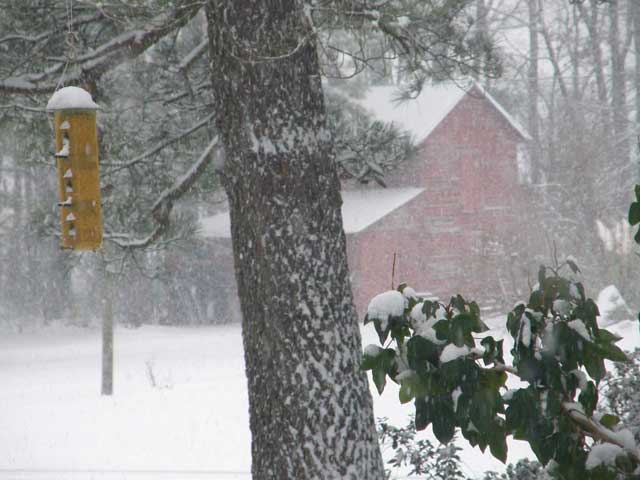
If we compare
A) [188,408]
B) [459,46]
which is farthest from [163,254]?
[459,46]

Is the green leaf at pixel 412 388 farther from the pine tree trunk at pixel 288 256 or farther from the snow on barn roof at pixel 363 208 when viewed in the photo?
the snow on barn roof at pixel 363 208

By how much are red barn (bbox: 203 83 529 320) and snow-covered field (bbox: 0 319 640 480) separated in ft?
9.32

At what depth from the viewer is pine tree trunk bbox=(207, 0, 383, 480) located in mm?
3230

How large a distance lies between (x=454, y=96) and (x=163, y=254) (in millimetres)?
8343

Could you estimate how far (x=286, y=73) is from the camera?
3.35 m

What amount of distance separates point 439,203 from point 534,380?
18.8 m

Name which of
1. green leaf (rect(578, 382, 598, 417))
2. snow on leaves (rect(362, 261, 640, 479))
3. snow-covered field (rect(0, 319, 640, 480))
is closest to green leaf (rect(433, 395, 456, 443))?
snow on leaves (rect(362, 261, 640, 479))

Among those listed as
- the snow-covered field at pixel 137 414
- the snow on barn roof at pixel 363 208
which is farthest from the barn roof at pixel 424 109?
the snow-covered field at pixel 137 414

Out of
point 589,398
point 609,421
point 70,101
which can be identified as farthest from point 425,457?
point 70,101

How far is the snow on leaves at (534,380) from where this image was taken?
2.19 m

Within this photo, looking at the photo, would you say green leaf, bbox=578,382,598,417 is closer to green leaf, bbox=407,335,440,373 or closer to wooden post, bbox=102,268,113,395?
green leaf, bbox=407,335,440,373

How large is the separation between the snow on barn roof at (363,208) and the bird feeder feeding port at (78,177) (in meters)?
14.3

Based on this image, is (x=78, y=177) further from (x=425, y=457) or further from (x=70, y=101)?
(x=425, y=457)

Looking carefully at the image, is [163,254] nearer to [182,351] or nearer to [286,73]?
[182,351]
